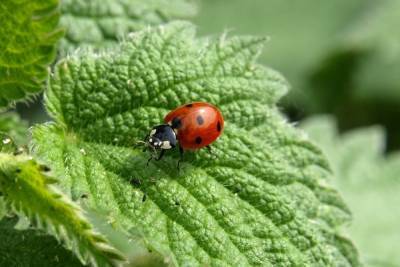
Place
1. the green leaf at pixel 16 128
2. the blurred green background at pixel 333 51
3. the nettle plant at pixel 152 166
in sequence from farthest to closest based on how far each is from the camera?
the blurred green background at pixel 333 51, the green leaf at pixel 16 128, the nettle plant at pixel 152 166

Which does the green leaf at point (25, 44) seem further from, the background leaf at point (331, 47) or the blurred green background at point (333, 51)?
the background leaf at point (331, 47)

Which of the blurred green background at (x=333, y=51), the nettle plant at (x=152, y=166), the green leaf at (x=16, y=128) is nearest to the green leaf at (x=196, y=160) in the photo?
the nettle plant at (x=152, y=166)

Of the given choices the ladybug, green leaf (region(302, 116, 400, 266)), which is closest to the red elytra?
the ladybug

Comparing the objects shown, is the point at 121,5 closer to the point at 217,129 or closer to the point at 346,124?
the point at 217,129

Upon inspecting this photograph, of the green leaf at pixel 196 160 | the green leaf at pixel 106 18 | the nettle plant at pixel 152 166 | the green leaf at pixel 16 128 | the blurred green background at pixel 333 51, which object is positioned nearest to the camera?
the nettle plant at pixel 152 166

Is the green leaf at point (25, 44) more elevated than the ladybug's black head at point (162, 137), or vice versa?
the ladybug's black head at point (162, 137)

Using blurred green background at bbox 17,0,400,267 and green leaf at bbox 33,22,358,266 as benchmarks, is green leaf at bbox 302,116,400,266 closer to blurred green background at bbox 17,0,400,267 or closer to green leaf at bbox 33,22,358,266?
blurred green background at bbox 17,0,400,267

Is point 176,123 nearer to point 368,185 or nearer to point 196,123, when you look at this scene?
point 196,123
